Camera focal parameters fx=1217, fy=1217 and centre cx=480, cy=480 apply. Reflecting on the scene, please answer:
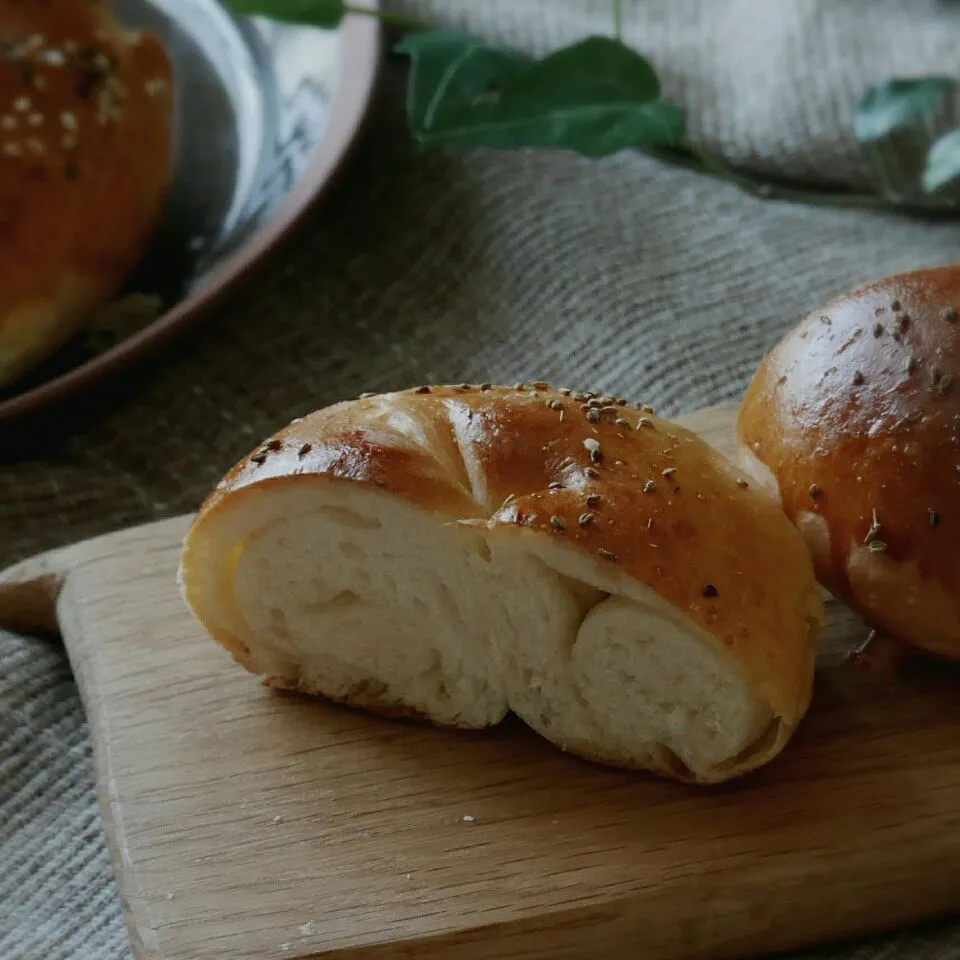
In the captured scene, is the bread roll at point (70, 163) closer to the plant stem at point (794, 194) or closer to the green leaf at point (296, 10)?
the green leaf at point (296, 10)

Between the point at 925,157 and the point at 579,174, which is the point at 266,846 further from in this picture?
the point at 925,157

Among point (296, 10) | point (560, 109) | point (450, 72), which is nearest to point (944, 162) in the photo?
point (560, 109)

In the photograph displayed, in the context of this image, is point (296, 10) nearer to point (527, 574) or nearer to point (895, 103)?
point (895, 103)

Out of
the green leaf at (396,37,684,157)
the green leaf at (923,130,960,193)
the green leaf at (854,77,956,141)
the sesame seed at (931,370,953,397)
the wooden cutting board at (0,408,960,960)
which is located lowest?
the wooden cutting board at (0,408,960,960)

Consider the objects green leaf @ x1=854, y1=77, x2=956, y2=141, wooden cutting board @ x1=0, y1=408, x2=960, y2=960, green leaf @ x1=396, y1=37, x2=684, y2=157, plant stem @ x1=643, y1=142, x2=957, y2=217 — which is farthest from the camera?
plant stem @ x1=643, y1=142, x2=957, y2=217

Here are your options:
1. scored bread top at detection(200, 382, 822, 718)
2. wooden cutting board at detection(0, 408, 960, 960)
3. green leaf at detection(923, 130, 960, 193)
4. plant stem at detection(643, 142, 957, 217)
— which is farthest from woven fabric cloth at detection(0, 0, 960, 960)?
scored bread top at detection(200, 382, 822, 718)

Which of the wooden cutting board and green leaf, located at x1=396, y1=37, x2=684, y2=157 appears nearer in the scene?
the wooden cutting board

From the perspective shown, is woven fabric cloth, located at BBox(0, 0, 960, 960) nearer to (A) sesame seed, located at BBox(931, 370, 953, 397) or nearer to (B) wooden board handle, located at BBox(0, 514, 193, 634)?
(B) wooden board handle, located at BBox(0, 514, 193, 634)

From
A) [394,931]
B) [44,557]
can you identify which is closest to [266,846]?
[394,931]
